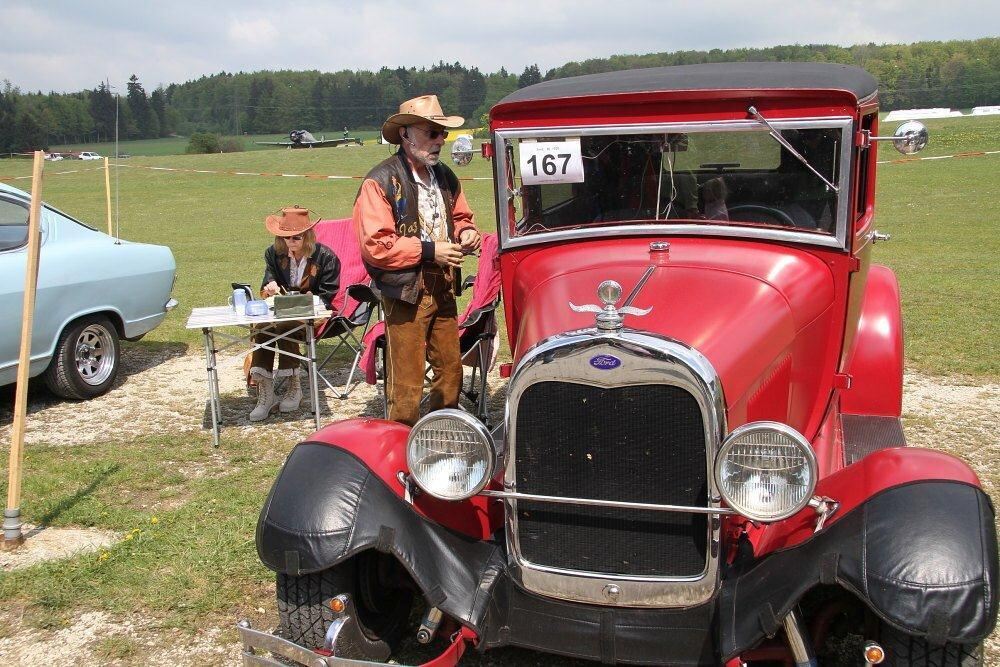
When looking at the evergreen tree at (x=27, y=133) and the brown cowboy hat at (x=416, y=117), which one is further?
the evergreen tree at (x=27, y=133)

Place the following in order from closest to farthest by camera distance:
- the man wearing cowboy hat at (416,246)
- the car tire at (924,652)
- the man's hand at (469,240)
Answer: the car tire at (924,652) → the man wearing cowboy hat at (416,246) → the man's hand at (469,240)

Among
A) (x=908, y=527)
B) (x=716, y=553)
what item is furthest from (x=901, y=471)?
(x=716, y=553)

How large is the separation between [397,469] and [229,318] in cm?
309

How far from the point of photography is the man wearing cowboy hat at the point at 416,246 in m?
4.78

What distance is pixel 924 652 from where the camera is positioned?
2697mm

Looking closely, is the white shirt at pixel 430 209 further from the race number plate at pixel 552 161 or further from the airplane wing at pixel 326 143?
the airplane wing at pixel 326 143

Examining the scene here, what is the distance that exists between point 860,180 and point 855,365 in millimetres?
1386

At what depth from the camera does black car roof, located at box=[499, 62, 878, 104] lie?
383 centimetres

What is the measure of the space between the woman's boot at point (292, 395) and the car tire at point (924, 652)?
4855mm

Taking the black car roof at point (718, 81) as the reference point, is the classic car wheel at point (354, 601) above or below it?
below

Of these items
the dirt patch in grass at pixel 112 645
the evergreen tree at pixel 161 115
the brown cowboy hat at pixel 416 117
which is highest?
the evergreen tree at pixel 161 115

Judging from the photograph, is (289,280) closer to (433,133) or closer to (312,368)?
(312,368)

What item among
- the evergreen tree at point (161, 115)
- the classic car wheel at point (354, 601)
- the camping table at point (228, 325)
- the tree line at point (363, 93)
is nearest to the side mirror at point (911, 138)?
the classic car wheel at point (354, 601)

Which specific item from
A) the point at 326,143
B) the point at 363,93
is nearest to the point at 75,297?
the point at 326,143
